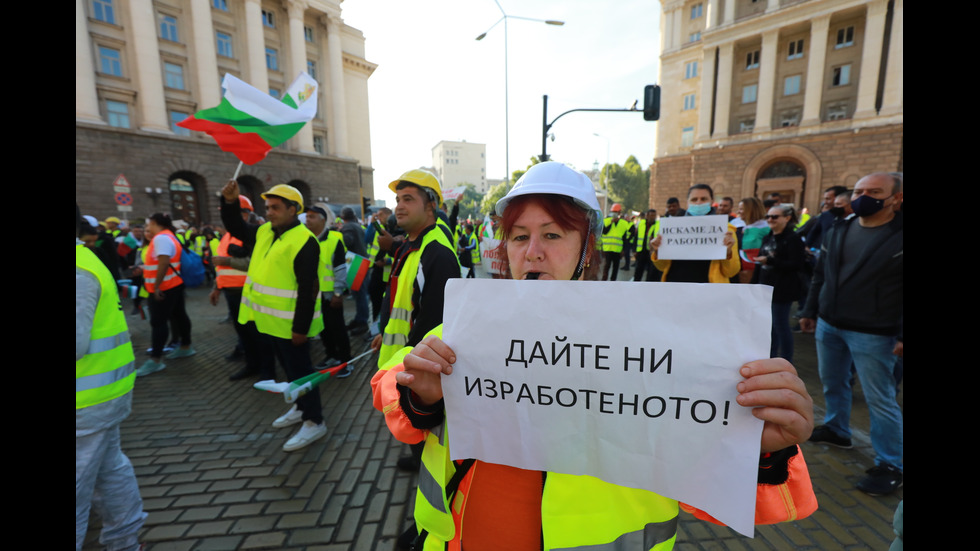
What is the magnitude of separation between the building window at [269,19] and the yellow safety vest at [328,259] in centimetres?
3069

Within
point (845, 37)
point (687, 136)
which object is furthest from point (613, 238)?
point (845, 37)

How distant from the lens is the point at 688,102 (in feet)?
102

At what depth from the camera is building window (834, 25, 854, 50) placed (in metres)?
24.3

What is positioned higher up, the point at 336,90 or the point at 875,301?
the point at 336,90

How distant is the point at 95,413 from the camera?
2.00 meters

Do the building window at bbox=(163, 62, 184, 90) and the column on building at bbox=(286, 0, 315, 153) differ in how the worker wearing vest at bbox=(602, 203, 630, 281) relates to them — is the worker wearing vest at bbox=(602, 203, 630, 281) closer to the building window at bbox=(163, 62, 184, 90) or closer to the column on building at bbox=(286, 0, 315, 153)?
the column on building at bbox=(286, 0, 315, 153)

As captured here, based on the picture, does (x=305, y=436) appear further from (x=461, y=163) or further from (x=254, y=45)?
(x=461, y=163)

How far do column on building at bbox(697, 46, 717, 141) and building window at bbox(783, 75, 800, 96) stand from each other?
4216 millimetres

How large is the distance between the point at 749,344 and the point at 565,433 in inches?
19.2

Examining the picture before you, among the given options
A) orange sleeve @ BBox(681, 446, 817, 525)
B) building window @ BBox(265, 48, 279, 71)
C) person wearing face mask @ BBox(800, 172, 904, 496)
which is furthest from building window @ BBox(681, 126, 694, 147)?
orange sleeve @ BBox(681, 446, 817, 525)

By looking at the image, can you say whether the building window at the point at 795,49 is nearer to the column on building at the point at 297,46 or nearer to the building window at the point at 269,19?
the column on building at the point at 297,46

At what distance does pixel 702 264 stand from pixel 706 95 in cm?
3002

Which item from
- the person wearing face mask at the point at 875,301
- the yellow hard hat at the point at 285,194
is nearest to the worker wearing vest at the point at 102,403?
the yellow hard hat at the point at 285,194
